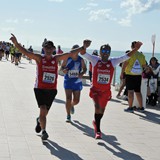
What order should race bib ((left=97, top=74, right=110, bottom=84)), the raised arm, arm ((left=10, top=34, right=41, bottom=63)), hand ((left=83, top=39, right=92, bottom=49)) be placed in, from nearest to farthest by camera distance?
arm ((left=10, top=34, right=41, bottom=63)), hand ((left=83, top=39, right=92, bottom=49)), race bib ((left=97, top=74, right=110, bottom=84)), the raised arm

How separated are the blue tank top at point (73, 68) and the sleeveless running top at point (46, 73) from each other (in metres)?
1.50

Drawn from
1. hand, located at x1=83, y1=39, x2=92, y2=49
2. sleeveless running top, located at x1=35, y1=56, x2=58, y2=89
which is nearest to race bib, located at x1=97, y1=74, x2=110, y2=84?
hand, located at x1=83, y1=39, x2=92, y2=49

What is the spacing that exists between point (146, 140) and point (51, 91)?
204 centimetres

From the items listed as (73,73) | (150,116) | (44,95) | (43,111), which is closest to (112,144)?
(43,111)

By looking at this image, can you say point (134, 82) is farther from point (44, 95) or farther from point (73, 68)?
point (44, 95)

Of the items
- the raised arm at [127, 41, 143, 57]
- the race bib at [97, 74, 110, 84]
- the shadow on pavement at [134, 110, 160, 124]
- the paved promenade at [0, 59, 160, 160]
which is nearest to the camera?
the paved promenade at [0, 59, 160, 160]

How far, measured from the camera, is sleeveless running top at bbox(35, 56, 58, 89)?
6520 millimetres

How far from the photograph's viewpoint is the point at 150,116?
9672 mm

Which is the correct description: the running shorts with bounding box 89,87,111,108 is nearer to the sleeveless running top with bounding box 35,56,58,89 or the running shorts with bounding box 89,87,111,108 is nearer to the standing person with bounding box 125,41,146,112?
the sleeveless running top with bounding box 35,56,58,89

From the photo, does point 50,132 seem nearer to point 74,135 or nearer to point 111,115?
point 74,135

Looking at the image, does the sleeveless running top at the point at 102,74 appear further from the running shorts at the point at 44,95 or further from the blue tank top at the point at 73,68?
the blue tank top at the point at 73,68

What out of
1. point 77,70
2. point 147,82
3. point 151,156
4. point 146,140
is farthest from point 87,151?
point 147,82

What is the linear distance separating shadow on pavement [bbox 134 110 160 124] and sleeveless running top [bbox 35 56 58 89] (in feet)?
11.3

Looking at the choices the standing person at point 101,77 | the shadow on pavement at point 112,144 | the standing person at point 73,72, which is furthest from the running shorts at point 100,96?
the standing person at point 73,72
